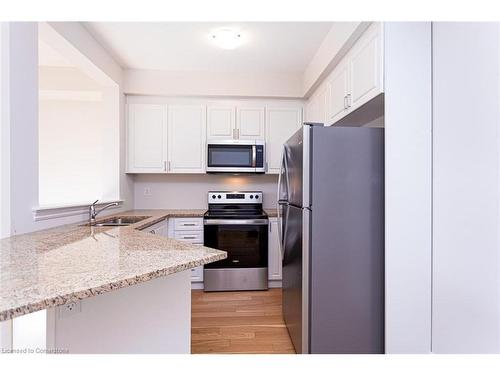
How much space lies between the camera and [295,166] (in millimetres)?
1867

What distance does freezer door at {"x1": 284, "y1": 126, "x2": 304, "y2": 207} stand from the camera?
1.72 meters

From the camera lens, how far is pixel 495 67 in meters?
1.22

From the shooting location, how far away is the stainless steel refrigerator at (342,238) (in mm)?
1670

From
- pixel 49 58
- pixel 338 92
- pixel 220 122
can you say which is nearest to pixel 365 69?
pixel 338 92

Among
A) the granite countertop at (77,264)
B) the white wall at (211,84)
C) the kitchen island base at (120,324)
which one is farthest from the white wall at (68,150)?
the kitchen island base at (120,324)

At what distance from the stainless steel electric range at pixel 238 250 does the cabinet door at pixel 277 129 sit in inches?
29.6

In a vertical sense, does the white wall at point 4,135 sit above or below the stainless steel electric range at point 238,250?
Result: above

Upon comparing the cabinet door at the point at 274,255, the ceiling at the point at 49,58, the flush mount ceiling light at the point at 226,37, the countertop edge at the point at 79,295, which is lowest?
the cabinet door at the point at 274,255

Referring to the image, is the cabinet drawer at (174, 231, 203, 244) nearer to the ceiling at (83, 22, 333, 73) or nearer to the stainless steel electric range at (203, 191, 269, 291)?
the stainless steel electric range at (203, 191, 269, 291)

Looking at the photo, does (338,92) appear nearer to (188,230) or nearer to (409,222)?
(409,222)

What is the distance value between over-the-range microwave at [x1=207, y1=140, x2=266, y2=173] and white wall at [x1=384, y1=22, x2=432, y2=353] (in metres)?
1.74

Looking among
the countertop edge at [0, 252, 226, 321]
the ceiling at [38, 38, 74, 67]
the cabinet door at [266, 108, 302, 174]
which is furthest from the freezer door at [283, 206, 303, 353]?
the ceiling at [38, 38, 74, 67]

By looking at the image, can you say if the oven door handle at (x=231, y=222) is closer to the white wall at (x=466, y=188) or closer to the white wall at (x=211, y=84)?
the white wall at (x=211, y=84)

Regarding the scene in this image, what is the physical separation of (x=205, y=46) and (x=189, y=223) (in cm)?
186
